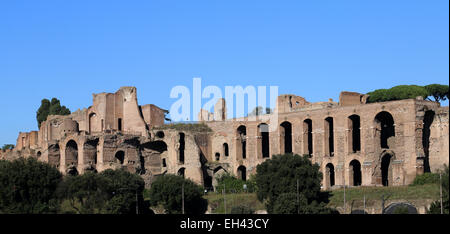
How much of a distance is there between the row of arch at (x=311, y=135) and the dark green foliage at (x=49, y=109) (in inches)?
1086

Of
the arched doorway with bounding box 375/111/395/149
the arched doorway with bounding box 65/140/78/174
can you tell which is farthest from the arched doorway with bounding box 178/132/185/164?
the arched doorway with bounding box 375/111/395/149

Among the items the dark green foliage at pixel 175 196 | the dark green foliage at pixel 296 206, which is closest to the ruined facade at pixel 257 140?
the dark green foliage at pixel 175 196

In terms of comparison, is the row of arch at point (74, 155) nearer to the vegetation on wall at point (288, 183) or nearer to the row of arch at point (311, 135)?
the row of arch at point (311, 135)

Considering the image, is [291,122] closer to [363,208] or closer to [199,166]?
[199,166]

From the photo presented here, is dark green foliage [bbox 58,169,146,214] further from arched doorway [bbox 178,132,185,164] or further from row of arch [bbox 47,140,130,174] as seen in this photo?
arched doorway [bbox 178,132,185,164]

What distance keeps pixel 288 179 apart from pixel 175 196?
8.72 meters

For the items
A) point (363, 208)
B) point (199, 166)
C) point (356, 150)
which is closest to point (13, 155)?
point (199, 166)

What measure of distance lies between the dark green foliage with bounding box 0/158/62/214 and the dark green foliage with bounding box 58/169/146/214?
103 centimetres

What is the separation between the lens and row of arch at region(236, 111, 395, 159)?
6769 centimetres

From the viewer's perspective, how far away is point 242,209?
59.4 m

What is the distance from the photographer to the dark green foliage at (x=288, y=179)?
59.1 m

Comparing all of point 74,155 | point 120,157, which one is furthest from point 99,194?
point 74,155

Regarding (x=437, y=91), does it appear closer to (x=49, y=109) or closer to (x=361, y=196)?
(x=361, y=196)

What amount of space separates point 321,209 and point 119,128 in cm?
3016
